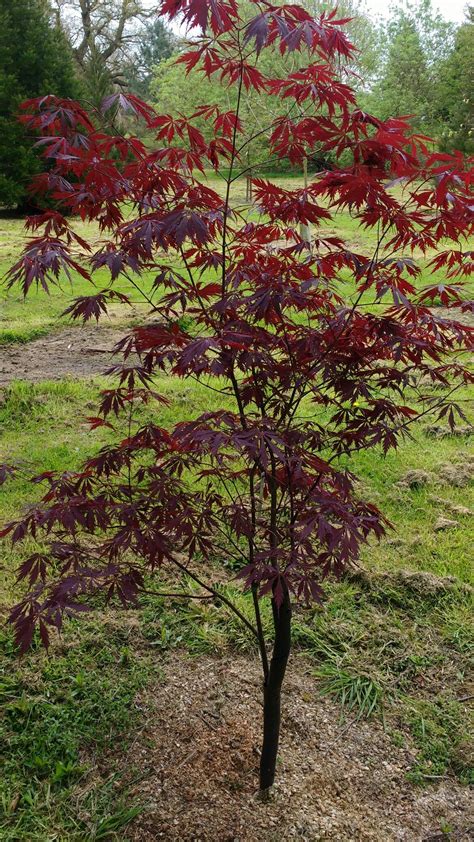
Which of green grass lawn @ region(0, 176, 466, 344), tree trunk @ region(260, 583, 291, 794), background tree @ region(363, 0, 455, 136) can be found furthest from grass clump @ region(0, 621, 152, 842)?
background tree @ region(363, 0, 455, 136)

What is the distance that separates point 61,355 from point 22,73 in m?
9.59

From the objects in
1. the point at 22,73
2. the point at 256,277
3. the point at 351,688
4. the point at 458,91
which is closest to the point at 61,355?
the point at 351,688

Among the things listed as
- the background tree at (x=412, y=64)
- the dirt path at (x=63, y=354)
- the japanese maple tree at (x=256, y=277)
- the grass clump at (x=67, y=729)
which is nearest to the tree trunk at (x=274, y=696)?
the japanese maple tree at (x=256, y=277)

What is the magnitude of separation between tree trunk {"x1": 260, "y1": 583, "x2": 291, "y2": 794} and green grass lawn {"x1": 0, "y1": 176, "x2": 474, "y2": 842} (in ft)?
0.49

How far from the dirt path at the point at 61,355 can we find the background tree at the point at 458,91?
1338 cm

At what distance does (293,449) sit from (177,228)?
0.65 m

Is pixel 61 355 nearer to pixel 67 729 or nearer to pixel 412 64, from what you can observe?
pixel 67 729

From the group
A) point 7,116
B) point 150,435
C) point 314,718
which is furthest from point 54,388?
point 7,116

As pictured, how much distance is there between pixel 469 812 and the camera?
6.44 ft

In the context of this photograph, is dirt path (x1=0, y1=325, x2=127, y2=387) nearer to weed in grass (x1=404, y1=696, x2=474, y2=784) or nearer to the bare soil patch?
the bare soil patch

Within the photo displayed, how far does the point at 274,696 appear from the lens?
6.40 feet

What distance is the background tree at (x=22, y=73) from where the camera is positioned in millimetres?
11875

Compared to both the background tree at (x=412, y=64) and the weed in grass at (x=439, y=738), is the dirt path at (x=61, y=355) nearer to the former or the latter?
the weed in grass at (x=439, y=738)

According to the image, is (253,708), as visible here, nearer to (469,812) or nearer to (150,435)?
(469,812)
